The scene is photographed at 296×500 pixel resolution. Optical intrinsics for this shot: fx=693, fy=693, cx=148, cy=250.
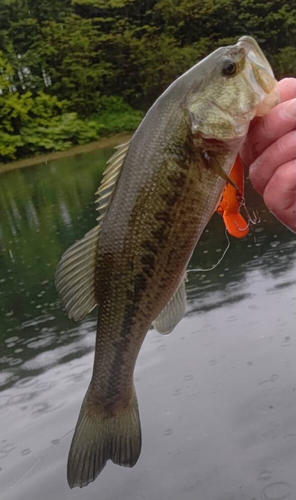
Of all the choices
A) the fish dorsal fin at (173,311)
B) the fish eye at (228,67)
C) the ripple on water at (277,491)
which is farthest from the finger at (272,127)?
the ripple on water at (277,491)

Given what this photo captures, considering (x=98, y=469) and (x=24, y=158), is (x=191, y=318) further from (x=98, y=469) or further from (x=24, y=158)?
(x=24, y=158)

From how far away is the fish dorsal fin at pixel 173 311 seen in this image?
2.47 meters

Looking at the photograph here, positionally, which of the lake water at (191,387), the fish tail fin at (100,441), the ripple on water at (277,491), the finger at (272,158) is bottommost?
the ripple on water at (277,491)

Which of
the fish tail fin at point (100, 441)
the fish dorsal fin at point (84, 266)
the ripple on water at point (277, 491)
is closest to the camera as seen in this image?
the fish dorsal fin at point (84, 266)

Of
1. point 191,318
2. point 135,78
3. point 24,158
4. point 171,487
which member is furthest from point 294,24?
point 171,487

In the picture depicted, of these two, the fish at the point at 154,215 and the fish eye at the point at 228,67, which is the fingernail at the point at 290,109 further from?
the fish eye at the point at 228,67

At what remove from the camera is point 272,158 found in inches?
85.6

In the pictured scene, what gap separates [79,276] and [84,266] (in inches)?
1.8

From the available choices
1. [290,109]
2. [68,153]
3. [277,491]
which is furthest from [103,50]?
[290,109]

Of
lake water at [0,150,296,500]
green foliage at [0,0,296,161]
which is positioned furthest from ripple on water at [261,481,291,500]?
green foliage at [0,0,296,161]

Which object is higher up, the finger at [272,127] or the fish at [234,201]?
the finger at [272,127]

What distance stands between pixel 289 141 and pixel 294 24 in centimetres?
3611

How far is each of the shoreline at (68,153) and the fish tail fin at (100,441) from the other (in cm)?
2807

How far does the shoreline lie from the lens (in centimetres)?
3078
